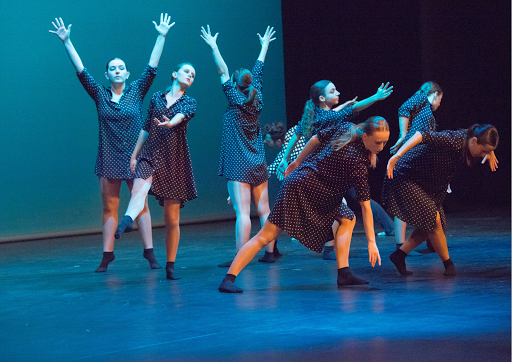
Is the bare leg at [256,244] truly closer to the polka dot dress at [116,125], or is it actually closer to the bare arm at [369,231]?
the bare arm at [369,231]

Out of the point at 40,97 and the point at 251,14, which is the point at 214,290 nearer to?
the point at 40,97

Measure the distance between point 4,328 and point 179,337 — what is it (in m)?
0.90

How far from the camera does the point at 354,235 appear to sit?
661 centimetres

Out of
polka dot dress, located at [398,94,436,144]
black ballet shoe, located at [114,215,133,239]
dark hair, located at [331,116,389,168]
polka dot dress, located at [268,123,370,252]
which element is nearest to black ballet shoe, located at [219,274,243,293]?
polka dot dress, located at [268,123,370,252]

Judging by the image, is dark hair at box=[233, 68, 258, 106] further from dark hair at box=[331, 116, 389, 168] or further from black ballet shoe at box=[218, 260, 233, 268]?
dark hair at box=[331, 116, 389, 168]

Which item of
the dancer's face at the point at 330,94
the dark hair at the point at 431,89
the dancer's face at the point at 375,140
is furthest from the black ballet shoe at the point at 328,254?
the dancer's face at the point at 375,140

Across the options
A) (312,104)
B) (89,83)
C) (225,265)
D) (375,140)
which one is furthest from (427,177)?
(89,83)

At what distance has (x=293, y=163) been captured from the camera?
12.9ft

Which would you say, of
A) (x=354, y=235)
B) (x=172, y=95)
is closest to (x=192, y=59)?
(x=354, y=235)

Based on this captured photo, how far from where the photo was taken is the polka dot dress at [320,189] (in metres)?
3.66

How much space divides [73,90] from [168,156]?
3.33 m

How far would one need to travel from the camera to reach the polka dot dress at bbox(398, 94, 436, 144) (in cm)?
508

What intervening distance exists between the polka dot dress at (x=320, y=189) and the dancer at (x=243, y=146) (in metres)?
1.11

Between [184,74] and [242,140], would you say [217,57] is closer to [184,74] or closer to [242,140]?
[184,74]
